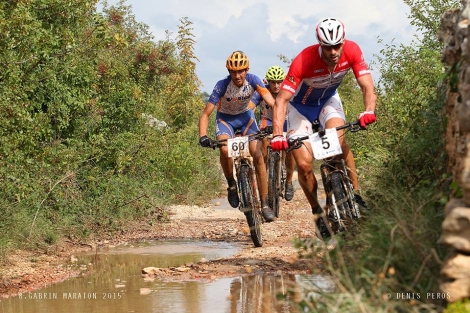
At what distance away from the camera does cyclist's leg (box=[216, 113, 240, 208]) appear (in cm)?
1123

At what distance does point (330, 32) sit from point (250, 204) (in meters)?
2.90

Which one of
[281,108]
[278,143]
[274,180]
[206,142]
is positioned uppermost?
[206,142]

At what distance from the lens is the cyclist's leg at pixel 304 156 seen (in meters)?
8.92

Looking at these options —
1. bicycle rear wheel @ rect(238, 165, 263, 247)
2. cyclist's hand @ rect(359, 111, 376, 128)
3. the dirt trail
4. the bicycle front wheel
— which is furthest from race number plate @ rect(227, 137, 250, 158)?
cyclist's hand @ rect(359, 111, 376, 128)

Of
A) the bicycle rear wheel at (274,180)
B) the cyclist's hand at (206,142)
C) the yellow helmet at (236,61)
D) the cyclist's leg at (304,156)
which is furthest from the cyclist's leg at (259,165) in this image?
the cyclist's leg at (304,156)

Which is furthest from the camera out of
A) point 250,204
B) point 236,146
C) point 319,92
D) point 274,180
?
point 274,180

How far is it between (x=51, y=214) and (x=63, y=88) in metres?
2.03

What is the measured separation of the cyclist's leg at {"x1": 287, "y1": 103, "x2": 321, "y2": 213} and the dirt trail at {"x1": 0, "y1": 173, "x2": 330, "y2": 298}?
509 mm

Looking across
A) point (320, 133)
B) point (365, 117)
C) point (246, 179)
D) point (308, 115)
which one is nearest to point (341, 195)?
point (320, 133)

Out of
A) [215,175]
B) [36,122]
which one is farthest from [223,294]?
[215,175]

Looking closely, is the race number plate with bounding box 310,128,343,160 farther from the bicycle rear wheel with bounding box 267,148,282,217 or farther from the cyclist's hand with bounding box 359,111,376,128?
the bicycle rear wheel with bounding box 267,148,282,217

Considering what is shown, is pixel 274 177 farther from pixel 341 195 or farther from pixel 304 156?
pixel 341 195

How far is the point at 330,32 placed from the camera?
28.3ft

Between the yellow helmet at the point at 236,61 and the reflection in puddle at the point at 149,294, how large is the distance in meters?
2.79
